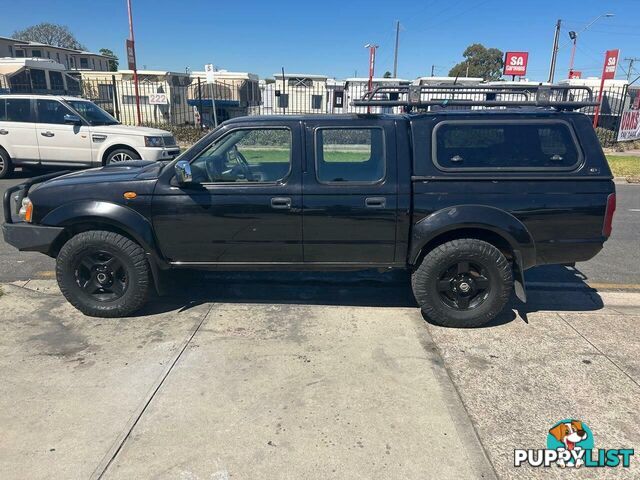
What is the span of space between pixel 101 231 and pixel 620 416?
13.2ft

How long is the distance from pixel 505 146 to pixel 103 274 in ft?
11.7

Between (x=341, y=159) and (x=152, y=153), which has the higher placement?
(x=341, y=159)

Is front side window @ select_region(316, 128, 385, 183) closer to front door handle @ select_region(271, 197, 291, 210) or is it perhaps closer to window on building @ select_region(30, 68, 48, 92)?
front door handle @ select_region(271, 197, 291, 210)

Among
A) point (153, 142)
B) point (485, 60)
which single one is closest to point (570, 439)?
point (153, 142)

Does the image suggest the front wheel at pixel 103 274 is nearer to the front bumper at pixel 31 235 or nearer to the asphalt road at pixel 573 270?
the front bumper at pixel 31 235

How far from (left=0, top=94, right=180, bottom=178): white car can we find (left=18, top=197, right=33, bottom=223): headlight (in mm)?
6401

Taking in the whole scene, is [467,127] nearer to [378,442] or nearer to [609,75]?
[378,442]

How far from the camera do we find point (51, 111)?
10.6 m

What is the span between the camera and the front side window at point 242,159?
3984mm

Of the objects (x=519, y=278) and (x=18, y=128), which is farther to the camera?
(x=18, y=128)

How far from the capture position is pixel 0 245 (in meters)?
6.34

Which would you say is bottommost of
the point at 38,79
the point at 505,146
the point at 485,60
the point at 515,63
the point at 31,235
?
the point at 31,235

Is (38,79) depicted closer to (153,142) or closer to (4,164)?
(4,164)

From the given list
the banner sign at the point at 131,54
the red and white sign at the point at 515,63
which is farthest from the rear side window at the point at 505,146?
the red and white sign at the point at 515,63
